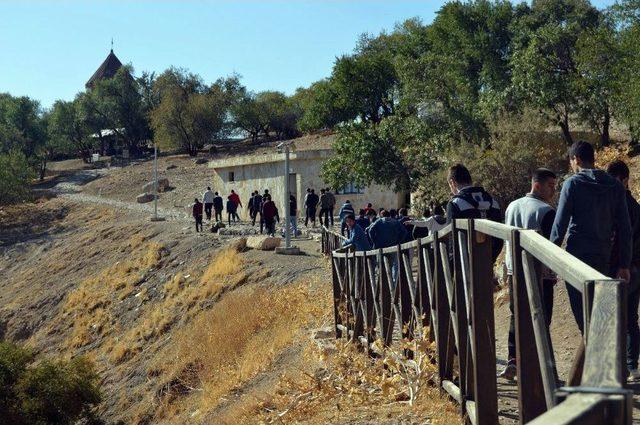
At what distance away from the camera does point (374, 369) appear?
823 cm

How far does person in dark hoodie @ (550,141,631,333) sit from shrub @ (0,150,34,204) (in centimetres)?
5998

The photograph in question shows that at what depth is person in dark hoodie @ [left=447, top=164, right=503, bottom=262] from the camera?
7336 millimetres

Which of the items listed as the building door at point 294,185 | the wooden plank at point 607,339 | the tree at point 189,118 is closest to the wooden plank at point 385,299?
the wooden plank at point 607,339

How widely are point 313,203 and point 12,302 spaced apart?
15.8 m

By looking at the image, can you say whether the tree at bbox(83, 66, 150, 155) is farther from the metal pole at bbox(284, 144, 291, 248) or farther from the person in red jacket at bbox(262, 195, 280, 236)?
the metal pole at bbox(284, 144, 291, 248)

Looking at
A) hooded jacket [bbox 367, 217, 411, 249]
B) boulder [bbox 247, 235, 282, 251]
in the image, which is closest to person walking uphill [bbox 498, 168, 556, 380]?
hooded jacket [bbox 367, 217, 411, 249]

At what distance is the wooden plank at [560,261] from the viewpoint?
303 centimetres

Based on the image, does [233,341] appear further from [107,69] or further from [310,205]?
[107,69]

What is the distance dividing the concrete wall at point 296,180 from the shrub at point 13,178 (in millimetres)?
24320

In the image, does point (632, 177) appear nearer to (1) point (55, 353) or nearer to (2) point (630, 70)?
(2) point (630, 70)

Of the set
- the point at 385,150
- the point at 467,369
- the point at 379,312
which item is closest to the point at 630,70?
the point at 385,150

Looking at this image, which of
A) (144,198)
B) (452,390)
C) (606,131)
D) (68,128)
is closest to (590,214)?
(452,390)

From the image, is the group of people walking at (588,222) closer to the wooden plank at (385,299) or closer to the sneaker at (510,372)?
the sneaker at (510,372)

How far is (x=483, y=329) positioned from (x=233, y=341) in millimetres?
15559
